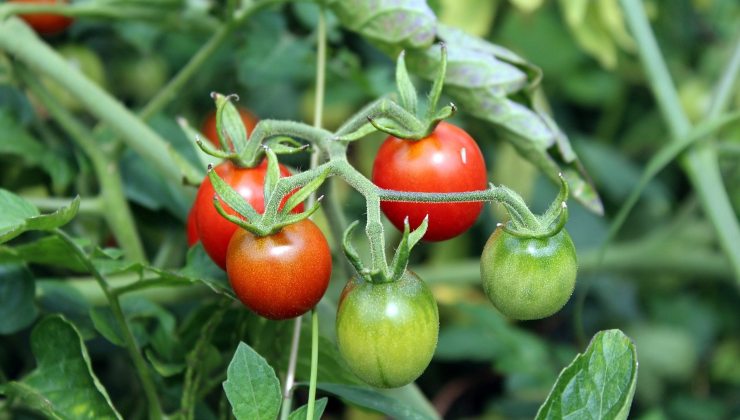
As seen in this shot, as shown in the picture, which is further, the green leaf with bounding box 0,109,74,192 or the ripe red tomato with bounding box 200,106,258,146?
the ripe red tomato with bounding box 200,106,258,146

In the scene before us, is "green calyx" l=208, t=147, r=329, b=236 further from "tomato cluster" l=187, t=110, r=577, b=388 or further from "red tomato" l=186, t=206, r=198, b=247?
"red tomato" l=186, t=206, r=198, b=247

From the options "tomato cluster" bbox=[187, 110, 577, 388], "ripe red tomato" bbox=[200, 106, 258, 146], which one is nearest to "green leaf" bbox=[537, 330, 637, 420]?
"tomato cluster" bbox=[187, 110, 577, 388]

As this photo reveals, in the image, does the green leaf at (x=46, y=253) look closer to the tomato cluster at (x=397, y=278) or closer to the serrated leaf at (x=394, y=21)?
the tomato cluster at (x=397, y=278)

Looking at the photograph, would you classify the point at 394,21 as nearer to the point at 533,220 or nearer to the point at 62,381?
the point at 533,220

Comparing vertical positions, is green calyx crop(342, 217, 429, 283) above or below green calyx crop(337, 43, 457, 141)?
below

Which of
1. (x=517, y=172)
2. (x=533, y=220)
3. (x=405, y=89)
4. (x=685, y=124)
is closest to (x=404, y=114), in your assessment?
(x=405, y=89)

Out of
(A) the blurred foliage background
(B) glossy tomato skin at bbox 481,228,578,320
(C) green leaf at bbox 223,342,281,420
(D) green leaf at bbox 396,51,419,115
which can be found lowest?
(A) the blurred foliage background
